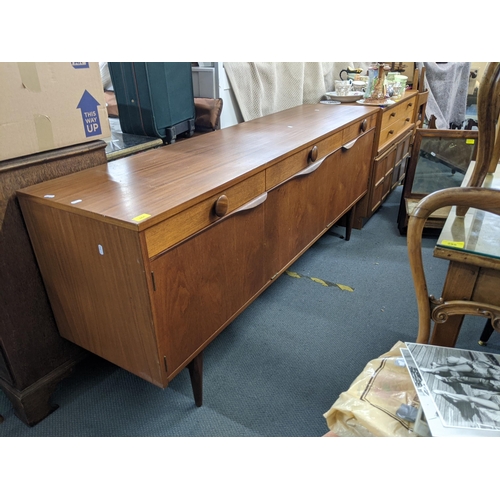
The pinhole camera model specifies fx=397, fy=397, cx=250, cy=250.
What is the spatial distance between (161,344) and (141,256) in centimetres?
27

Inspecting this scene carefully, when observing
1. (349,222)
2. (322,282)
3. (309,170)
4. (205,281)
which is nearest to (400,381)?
(205,281)

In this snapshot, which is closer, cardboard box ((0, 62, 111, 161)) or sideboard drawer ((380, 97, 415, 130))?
cardboard box ((0, 62, 111, 161))

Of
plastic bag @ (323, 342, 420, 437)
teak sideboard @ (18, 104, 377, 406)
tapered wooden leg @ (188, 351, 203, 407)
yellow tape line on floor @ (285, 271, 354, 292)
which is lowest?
yellow tape line on floor @ (285, 271, 354, 292)

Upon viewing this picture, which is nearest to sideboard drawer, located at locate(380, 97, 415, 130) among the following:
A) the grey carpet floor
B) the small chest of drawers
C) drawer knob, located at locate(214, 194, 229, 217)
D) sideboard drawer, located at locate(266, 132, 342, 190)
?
the small chest of drawers

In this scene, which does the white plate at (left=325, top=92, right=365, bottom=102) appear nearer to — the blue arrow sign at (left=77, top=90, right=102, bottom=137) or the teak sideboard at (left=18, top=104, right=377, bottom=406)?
the teak sideboard at (left=18, top=104, right=377, bottom=406)

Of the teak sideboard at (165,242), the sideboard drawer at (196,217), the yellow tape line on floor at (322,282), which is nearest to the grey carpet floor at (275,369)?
the yellow tape line on floor at (322,282)

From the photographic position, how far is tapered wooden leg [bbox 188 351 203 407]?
1.29 m

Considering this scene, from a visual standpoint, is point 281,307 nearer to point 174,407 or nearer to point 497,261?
point 174,407

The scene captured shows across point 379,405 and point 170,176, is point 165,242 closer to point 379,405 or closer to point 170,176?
point 170,176

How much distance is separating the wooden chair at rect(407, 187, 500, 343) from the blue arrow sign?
98cm

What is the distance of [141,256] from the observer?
0.91m

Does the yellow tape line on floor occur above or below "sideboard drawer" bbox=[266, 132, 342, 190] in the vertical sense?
below

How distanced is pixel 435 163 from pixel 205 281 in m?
1.99
